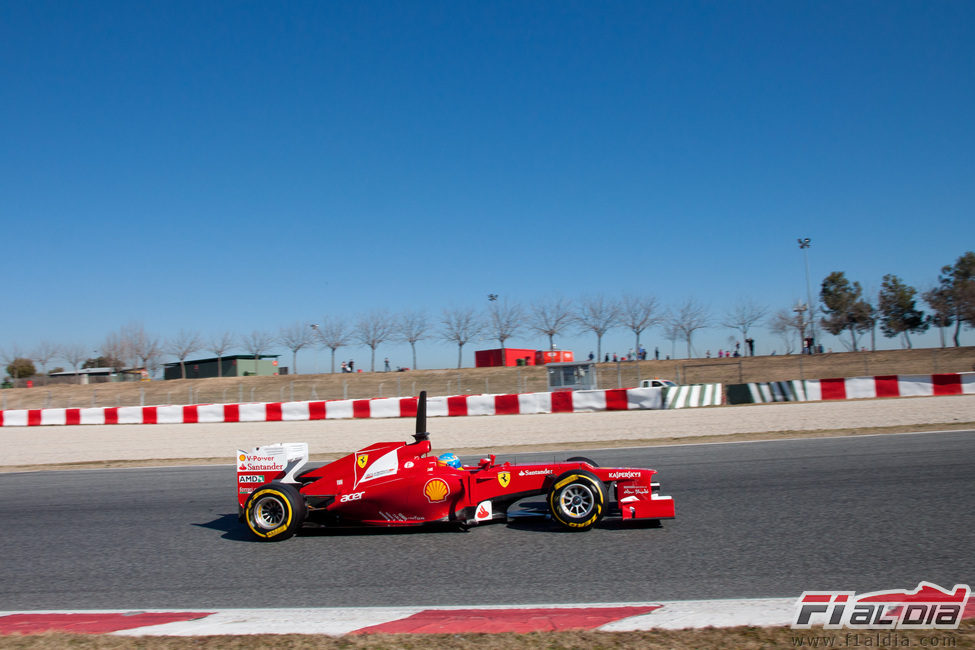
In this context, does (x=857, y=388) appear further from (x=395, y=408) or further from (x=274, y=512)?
(x=274, y=512)

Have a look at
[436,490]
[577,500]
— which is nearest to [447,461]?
[436,490]

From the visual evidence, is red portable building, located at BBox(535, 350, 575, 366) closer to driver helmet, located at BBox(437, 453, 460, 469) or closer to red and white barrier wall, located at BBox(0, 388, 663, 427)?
red and white barrier wall, located at BBox(0, 388, 663, 427)

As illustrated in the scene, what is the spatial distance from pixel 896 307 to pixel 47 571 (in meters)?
61.6

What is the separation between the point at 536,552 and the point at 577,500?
2.70ft

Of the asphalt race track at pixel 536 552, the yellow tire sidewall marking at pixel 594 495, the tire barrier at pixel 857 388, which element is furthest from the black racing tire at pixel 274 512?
the tire barrier at pixel 857 388

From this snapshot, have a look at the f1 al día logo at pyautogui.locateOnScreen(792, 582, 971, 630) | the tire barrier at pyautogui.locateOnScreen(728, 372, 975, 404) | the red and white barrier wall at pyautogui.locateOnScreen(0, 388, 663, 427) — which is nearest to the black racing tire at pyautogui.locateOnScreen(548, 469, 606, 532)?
the f1 al día logo at pyautogui.locateOnScreen(792, 582, 971, 630)

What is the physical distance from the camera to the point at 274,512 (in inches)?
272

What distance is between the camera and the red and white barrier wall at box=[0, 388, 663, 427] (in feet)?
71.3

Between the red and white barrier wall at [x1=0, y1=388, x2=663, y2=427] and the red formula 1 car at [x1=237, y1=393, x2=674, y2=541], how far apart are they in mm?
13731

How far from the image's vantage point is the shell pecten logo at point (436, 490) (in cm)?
677

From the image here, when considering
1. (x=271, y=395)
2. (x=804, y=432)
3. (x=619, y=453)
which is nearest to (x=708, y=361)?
(x=271, y=395)

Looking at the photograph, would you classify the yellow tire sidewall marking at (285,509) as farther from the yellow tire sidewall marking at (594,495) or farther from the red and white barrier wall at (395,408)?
the red and white barrier wall at (395,408)

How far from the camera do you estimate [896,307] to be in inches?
2164

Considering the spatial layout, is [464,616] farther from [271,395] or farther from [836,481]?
[271,395]
